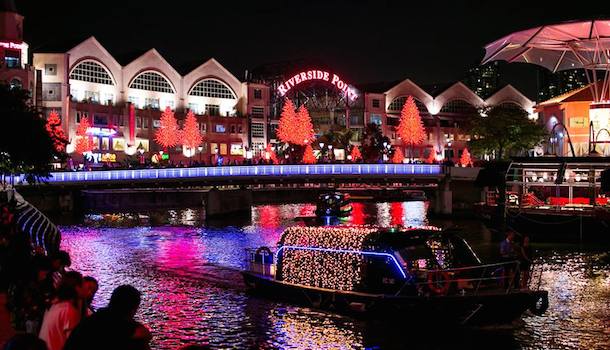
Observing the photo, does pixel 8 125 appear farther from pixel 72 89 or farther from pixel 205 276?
pixel 72 89

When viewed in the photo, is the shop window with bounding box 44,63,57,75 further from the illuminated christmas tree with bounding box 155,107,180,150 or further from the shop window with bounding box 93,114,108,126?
the illuminated christmas tree with bounding box 155,107,180,150

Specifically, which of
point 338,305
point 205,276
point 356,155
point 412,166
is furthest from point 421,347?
point 356,155

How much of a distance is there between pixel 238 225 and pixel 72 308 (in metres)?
59.6

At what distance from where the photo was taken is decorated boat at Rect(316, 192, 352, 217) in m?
76.4

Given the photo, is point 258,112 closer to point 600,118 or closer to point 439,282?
point 600,118

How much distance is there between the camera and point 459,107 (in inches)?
6309

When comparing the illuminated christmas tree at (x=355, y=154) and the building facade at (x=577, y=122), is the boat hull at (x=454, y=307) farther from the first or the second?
the illuminated christmas tree at (x=355, y=154)

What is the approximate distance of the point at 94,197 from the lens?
297 feet

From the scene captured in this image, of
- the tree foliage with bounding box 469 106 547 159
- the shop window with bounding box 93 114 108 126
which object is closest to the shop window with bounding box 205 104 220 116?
the shop window with bounding box 93 114 108 126

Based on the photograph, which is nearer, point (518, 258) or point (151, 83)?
point (518, 258)

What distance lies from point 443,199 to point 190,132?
56134mm

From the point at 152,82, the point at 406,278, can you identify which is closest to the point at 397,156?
the point at 152,82

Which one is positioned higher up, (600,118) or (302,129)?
(302,129)

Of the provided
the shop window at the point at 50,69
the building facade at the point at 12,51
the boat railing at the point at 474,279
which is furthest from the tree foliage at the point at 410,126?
the boat railing at the point at 474,279
